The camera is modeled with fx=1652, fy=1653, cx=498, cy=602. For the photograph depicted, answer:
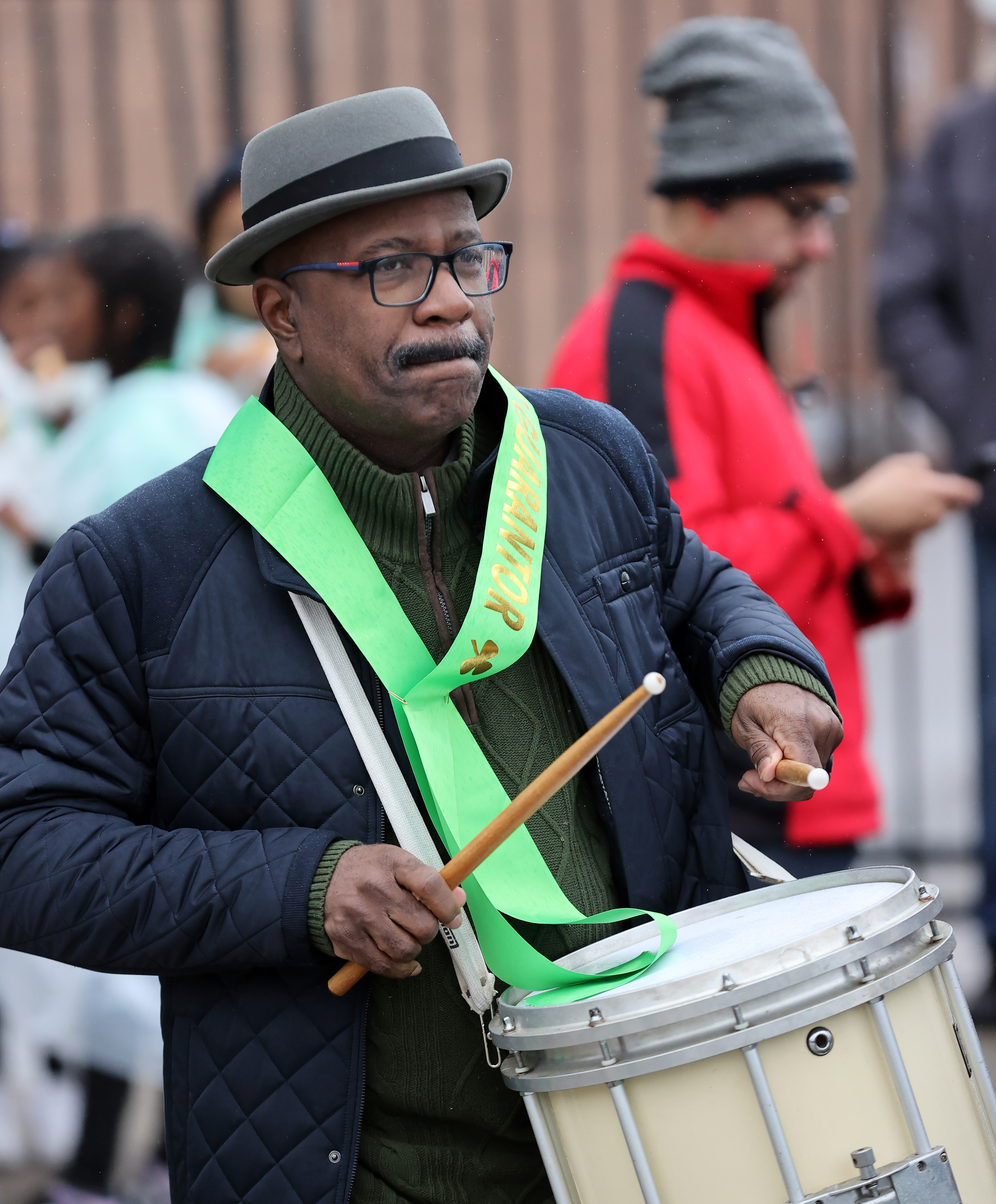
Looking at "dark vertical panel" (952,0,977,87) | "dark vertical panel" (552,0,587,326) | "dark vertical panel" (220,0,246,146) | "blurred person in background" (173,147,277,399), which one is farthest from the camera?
"dark vertical panel" (952,0,977,87)

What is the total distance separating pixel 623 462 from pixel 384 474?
396mm

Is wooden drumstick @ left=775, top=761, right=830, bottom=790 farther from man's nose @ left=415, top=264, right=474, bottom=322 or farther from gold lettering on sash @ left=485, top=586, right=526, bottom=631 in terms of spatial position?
man's nose @ left=415, top=264, right=474, bottom=322

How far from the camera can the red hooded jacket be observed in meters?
3.36

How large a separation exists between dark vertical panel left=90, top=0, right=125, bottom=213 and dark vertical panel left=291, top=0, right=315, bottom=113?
520 mm

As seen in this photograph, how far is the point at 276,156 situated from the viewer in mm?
2178

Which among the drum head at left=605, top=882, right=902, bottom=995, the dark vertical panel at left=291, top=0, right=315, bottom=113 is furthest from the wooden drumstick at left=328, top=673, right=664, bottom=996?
the dark vertical panel at left=291, top=0, right=315, bottom=113

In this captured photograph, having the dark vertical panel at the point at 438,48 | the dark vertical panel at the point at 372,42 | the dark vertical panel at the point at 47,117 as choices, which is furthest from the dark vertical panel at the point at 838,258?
the dark vertical panel at the point at 47,117

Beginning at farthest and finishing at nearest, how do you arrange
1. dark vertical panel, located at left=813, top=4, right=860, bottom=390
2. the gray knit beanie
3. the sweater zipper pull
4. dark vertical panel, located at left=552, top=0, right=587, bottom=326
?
dark vertical panel, located at left=813, top=4, right=860, bottom=390 < dark vertical panel, located at left=552, top=0, right=587, bottom=326 < the gray knit beanie < the sweater zipper pull

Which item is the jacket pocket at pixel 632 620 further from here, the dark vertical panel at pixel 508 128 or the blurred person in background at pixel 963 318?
the dark vertical panel at pixel 508 128

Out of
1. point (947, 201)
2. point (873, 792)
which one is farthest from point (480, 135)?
point (873, 792)

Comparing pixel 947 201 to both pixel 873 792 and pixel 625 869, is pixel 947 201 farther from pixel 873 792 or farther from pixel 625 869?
pixel 625 869

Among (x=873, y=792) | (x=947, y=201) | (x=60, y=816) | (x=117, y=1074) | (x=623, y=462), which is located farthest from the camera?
(x=947, y=201)

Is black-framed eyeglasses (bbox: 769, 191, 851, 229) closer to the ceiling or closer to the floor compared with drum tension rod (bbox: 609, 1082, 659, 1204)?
closer to the ceiling

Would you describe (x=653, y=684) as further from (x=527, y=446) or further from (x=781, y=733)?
(x=527, y=446)
